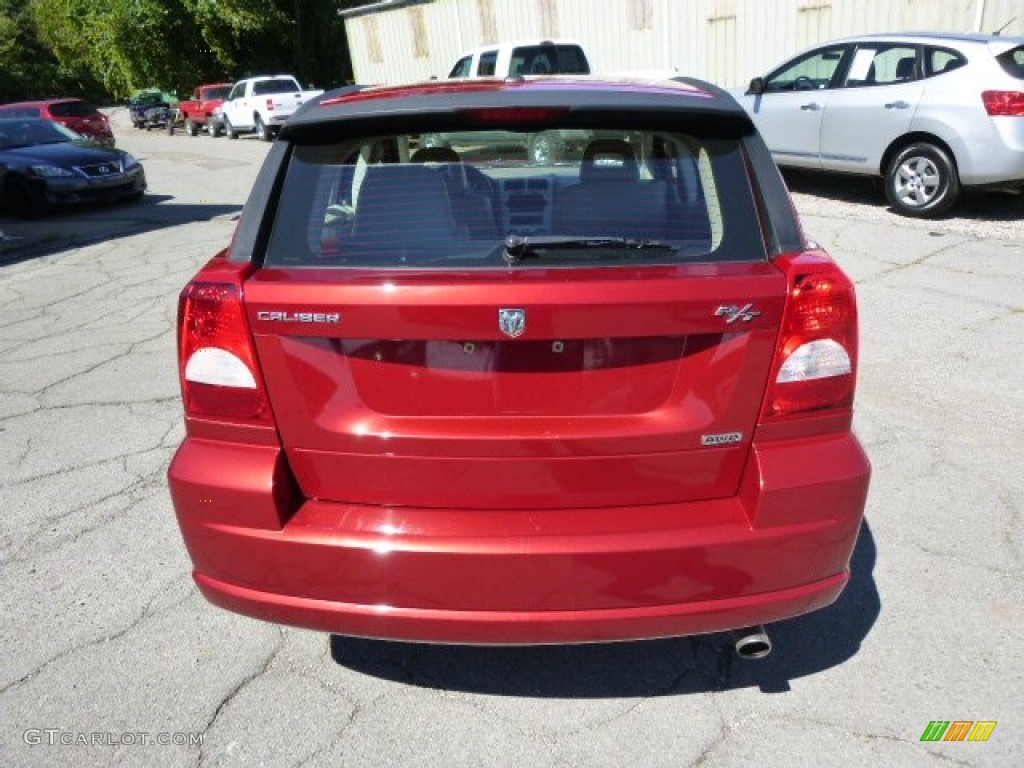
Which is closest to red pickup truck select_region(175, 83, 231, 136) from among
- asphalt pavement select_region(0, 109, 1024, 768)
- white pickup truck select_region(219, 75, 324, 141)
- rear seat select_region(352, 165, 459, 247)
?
white pickup truck select_region(219, 75, 324, 141)

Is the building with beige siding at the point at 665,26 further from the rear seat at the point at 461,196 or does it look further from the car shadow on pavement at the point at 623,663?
the rear seat at the point at 461,196

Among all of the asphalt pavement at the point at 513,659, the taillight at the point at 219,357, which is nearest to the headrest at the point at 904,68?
the asphalt pavement at the point at 513,659

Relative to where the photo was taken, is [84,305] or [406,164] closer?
[406,164]

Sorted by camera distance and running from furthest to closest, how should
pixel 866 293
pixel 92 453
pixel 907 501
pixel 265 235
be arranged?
pixel 866 293 < pixel 92 453 < pixel 907 501 < pixel 265 235

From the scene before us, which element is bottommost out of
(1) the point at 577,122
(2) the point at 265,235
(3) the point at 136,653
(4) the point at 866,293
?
(4) the point at 866,293

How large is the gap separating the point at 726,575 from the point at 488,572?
613 mm

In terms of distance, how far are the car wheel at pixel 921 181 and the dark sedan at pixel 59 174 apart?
11.2m

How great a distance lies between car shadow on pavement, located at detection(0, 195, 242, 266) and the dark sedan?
280mm

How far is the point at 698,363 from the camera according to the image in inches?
78.0

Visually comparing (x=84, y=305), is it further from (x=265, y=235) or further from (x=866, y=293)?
(x=866, y=293)

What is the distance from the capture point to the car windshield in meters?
13.1

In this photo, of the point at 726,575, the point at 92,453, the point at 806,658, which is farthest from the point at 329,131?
the point at 92,453

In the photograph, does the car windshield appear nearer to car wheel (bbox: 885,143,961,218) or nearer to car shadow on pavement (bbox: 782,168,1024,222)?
car shadow on pavement (bbox: 782,168,1024,222)

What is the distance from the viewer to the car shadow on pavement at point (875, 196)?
8.43m
